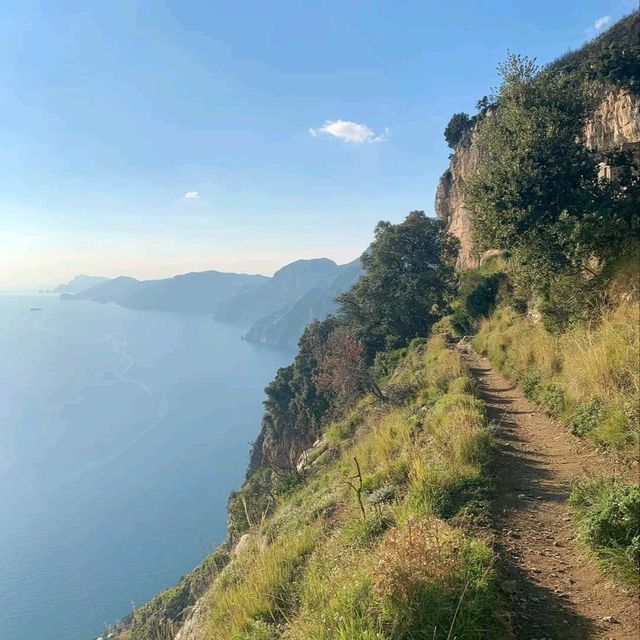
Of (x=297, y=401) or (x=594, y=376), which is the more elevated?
(x=594, y=376)

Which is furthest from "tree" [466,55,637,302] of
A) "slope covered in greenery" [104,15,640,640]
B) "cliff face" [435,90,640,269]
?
"cliff face" [435,90,640,269]

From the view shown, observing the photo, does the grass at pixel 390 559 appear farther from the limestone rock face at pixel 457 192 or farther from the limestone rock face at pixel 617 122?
the limestone rock face at pixel 457 192

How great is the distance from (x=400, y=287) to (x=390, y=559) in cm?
2664

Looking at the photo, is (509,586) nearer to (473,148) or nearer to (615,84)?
(615,84)

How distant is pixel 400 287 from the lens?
29.2 metres

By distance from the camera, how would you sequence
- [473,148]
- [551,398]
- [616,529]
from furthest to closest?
[473,148] < [551,398] < [616,529]

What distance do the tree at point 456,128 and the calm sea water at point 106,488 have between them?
4870cm

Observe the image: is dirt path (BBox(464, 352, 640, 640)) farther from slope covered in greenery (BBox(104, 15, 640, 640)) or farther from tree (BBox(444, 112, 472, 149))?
tree (BBox(444, 112, 472, 149))

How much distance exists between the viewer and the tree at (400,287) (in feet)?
94.6

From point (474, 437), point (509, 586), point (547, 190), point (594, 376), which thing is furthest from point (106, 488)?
point (509, 586)

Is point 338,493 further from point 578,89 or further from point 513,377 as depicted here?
point 578,89

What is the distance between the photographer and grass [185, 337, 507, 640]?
3.08 metres

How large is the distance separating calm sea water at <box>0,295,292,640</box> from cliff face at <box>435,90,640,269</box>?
2512 centimetres

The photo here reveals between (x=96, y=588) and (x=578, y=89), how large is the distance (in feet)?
241
